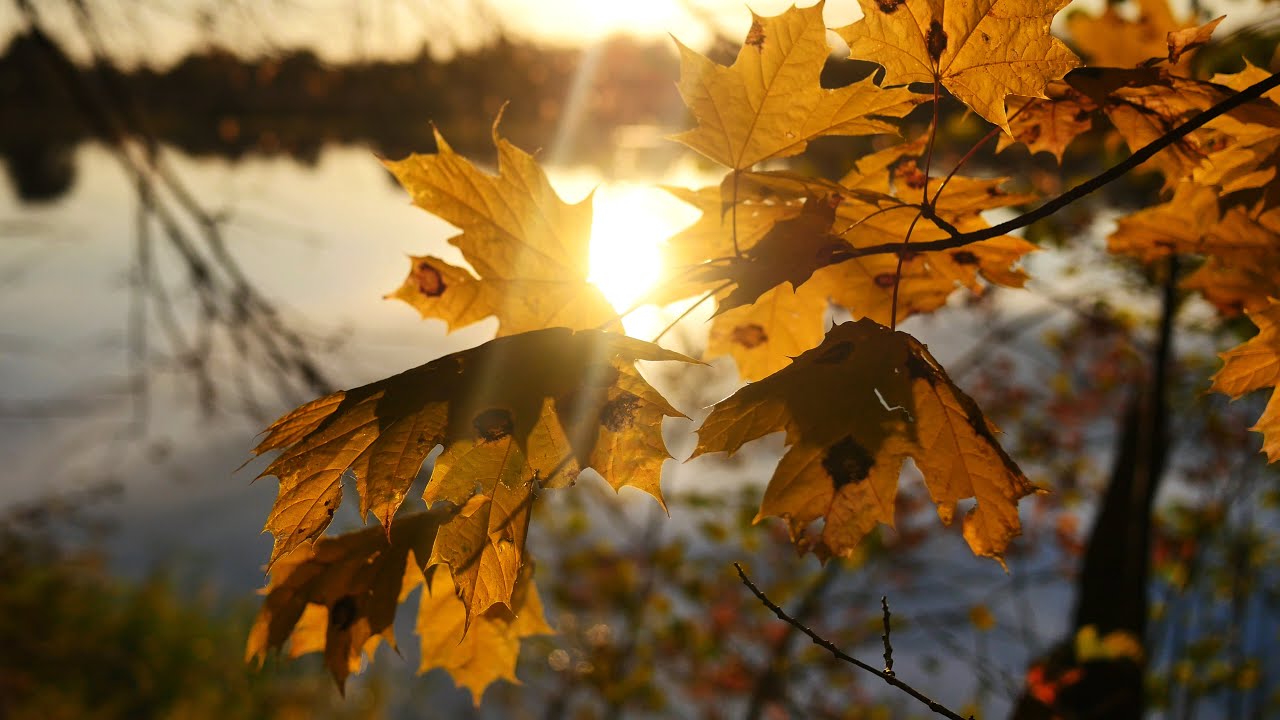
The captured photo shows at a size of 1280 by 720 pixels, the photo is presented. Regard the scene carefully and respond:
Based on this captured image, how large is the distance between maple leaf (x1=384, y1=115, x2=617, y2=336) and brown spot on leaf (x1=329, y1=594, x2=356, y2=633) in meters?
0.41

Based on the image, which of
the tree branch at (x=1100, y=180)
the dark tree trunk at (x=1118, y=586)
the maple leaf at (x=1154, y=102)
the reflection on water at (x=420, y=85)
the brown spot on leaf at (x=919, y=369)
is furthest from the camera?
the reflection on water at (x=420, y=85)

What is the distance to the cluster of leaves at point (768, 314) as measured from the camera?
84 centimetres

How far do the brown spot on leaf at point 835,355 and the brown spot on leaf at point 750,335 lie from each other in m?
0.39

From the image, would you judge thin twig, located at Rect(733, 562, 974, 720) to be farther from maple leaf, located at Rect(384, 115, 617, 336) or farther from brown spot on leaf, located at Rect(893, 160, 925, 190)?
brown spot on leaf, located at Rect(893, 160, 925, 190)

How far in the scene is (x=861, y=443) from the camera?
2.80ft

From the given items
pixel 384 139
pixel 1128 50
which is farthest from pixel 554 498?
pixel 384 139

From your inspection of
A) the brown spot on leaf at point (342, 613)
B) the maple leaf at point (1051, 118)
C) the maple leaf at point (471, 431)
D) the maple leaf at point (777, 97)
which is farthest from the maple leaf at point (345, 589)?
the maple leaf at point (1051, 118)

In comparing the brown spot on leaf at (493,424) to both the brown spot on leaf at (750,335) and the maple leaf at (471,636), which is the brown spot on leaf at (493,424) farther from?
the brown spot on leaf at (750,335)

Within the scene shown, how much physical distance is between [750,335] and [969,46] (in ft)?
1.75

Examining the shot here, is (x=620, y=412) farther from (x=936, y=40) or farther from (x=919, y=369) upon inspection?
(x=936, y=40)

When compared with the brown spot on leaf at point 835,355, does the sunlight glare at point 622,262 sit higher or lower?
higher

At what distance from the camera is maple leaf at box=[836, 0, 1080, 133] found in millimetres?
837

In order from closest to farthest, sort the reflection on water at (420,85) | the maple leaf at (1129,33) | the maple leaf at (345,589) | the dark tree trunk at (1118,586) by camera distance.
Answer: the maple leaf at (345,589) < the maple leaf at (1129,33) < the dark tree trunk at (1118,586) < the reflection on water at (420,85)

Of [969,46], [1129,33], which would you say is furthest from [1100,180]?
[1129,33]
